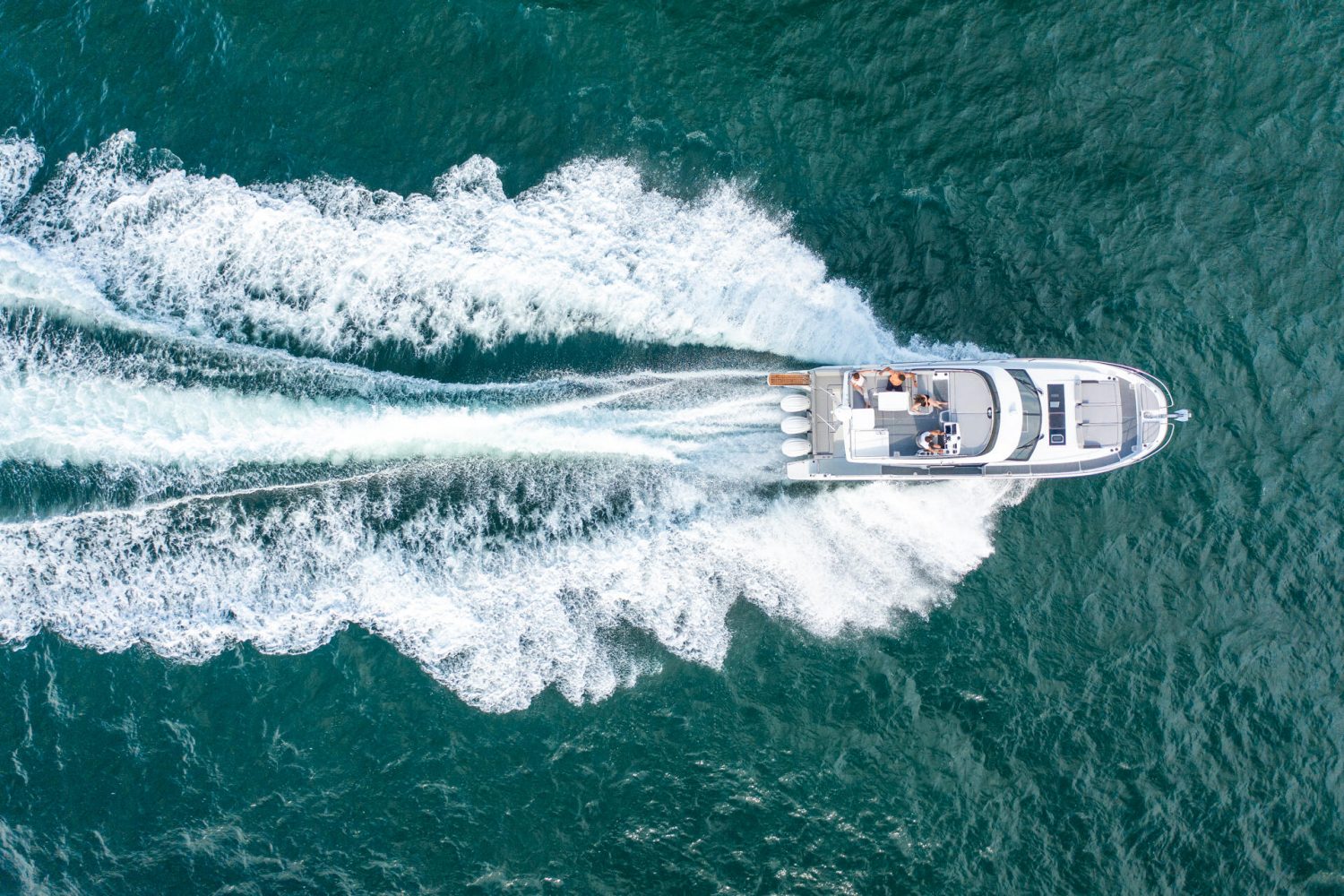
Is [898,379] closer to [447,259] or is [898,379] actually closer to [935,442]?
[935,442]

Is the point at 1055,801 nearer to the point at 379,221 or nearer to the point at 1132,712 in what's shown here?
the point at 1132,712

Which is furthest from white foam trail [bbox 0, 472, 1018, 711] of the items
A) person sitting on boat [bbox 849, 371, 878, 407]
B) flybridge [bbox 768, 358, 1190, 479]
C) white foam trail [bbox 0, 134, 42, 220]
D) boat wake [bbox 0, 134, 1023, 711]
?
white foam trail [bbox 0, 134, 42, 220]

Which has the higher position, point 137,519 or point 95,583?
point 137,519

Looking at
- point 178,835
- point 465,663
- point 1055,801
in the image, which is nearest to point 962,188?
point 1055,801

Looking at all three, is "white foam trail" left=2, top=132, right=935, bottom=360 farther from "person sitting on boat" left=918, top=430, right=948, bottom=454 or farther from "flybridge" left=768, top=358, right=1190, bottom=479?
"person sitting on boat" left=918, top=430, right=948, bottom=454

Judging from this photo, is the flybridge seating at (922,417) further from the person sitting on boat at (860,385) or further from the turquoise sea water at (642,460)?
the turquoise sea water at (642,460)

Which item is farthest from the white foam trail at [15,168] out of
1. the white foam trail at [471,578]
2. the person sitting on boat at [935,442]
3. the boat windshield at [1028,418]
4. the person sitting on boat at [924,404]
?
the boat windshield at [1028,418]

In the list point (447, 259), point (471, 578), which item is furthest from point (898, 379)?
point (447, 259)
